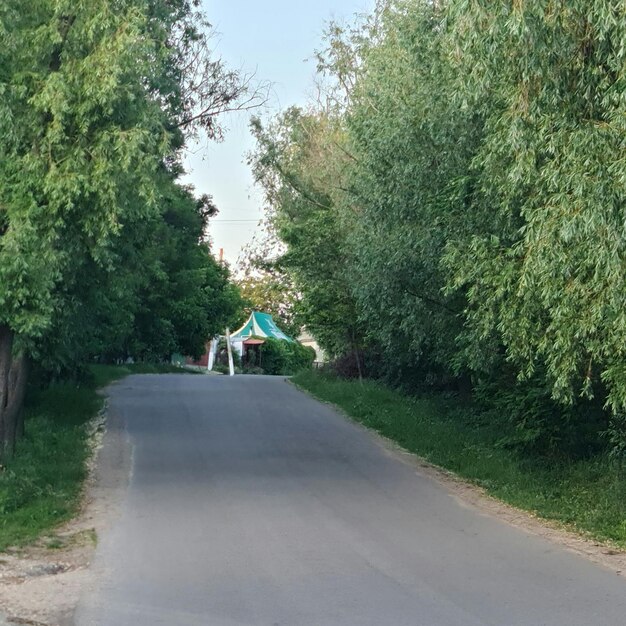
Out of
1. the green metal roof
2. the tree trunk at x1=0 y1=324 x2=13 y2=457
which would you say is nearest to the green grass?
the tree trunk at x1=0 y1=324 x2=13 y2=457

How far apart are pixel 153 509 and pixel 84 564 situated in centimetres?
309

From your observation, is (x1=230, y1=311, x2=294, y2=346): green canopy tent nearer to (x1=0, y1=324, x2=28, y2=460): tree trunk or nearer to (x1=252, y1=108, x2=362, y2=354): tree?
(x1=252, y1=108, x2=362, y2=354): tree

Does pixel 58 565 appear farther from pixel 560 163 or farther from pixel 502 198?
pixel 502 198

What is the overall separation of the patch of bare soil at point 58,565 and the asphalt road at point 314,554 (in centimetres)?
20

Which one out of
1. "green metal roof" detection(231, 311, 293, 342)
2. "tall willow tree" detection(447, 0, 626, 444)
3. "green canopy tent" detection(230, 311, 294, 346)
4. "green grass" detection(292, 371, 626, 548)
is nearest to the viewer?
"tall willow tree" detection(447, 0, 626, 444)

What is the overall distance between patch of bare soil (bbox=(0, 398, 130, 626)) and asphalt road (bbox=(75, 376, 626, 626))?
0.64 ft

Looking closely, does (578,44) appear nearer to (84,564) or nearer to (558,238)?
(558,238)

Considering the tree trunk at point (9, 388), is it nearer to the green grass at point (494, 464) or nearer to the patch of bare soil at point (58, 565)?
the patch of bare soil at point (58, 565)

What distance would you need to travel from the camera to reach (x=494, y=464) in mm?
17094

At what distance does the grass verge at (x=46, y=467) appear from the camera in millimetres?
12062

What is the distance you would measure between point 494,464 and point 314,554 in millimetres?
7430

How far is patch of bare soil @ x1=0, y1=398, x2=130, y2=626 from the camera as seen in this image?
319 inches

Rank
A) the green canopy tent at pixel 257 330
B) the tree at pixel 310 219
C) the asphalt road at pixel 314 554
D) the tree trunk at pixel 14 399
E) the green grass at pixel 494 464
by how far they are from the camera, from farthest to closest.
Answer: the green canopy tent at pixel 257 330 < the tree at pixel 310 219 < the tree trunk at pixel 14 399 < the green grass at pixel 494 464 < the asphalt road at pixel 314 554

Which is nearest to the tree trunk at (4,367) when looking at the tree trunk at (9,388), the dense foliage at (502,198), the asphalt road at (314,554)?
the tree trunk at (9,388)
